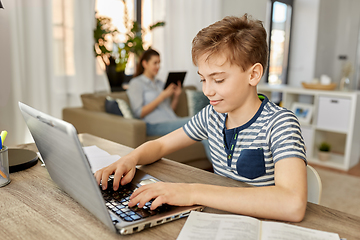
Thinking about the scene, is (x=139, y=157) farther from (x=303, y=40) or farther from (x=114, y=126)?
(x=303, y=40)

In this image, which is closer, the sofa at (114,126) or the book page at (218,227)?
the book page at (218,227)

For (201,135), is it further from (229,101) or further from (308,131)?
(308,131)

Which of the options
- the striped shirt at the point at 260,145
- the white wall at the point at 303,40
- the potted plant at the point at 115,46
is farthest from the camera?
the white wall at the point at 303,40

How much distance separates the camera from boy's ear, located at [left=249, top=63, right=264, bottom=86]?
0.89 metres

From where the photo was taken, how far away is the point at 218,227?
0.63 meters

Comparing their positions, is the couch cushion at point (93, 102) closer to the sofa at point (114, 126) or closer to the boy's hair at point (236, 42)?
the sofa at point (114, 126)

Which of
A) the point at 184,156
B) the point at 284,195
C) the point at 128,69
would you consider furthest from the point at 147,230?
the point at 128,69

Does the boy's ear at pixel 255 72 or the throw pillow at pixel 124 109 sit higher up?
the boy's ear at pixel 255 72

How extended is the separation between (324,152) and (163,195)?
10.1 feet

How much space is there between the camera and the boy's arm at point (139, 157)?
0.85 m

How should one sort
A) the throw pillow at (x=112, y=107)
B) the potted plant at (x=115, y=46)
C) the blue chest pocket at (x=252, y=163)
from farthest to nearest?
the potted plant at (x=115, y=46) → the throw pillow at (x=112, y=107) → the blue chest pocket at (x=252, y=163)

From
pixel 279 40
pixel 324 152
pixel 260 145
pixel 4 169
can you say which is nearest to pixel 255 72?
pixel 260 145

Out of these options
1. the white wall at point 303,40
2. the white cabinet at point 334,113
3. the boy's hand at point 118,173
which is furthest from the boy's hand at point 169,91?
the white wall at point 303,40

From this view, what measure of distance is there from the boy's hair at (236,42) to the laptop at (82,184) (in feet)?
1.33
